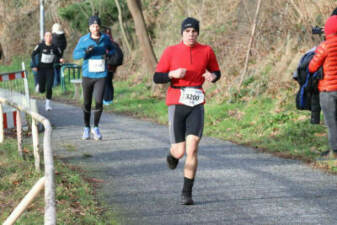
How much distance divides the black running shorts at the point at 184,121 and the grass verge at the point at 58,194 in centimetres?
116

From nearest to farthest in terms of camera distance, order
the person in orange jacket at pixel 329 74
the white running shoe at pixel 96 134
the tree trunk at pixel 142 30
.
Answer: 1. the person in orange jacket at pixel 329 74
2. the white running shoe at pixel 96 134
3. the tree trunk at pixel 142 30

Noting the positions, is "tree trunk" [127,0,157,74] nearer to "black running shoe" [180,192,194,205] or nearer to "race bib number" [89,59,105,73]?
"race bib number" [89,59,105,73]

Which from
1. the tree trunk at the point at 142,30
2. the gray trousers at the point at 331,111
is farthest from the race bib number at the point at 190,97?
the tree trunk at the point at 142,30

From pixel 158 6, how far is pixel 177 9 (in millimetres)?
4266

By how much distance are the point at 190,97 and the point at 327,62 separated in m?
2.68

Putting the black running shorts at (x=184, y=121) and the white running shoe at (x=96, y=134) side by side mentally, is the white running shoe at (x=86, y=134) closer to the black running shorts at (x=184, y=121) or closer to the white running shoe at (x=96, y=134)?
the white running shoe at (x=96, y=134)

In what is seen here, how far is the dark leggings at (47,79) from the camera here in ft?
50.8

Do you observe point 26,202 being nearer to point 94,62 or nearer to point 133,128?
point 94,62

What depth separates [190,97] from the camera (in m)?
6.32

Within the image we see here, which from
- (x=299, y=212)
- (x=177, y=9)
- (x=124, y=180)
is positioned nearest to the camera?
(x=299, y=212)

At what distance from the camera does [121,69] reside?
2383 cm

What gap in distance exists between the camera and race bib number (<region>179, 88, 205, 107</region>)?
6.32 meters

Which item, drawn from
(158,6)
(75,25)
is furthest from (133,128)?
(75,25)

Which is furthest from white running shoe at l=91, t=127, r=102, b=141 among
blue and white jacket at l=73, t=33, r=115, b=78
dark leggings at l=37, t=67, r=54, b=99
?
dark leggings at l=37, t=67, r=54, b=99
